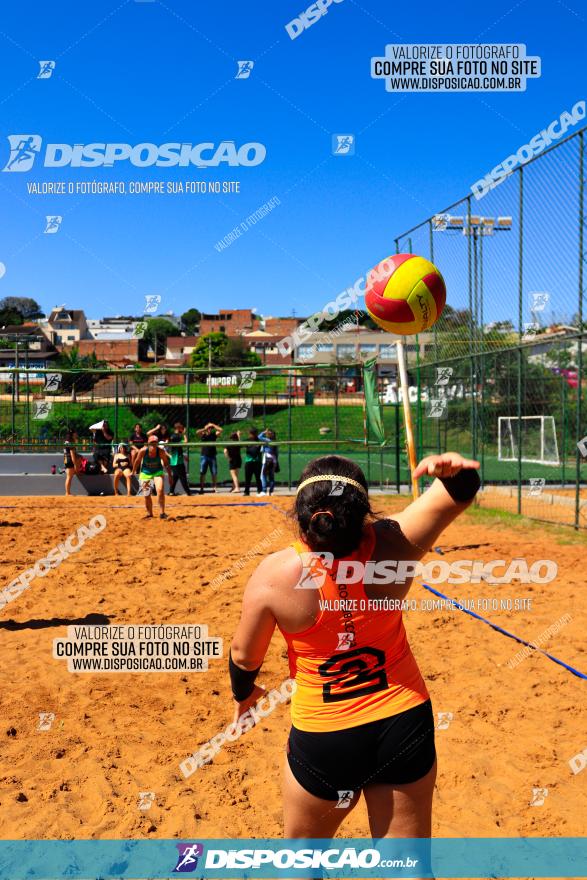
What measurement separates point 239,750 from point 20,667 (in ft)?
6.82

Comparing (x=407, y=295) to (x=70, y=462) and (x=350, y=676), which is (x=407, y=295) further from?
(x=70, y=462)

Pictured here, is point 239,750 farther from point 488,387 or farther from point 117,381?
point 488,387

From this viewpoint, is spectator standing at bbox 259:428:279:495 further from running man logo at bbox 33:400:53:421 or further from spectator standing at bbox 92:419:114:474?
running man logo at bbox 33:400:53:421

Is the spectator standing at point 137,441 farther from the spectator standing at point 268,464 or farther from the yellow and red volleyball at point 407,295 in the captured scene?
the yellow and red volleyball at point 407,295

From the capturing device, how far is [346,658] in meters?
2.13

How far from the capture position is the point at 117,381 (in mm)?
17359

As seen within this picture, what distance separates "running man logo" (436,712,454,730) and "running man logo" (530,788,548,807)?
0.81 metres

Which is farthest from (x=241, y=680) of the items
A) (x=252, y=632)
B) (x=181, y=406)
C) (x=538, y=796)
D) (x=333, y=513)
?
(x=181, y=406)

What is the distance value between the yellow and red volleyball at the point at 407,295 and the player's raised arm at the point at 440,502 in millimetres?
1900

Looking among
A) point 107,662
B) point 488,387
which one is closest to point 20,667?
point 107,662

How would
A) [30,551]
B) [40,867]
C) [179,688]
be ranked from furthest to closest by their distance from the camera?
[30,551] < [179,688] < [40,867]

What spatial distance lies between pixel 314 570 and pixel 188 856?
1.97 meters

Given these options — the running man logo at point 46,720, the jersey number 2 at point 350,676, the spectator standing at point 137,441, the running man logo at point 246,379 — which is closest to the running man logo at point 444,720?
the running man logo at point 46,720

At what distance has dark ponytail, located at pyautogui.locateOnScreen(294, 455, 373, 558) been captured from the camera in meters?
2.07
